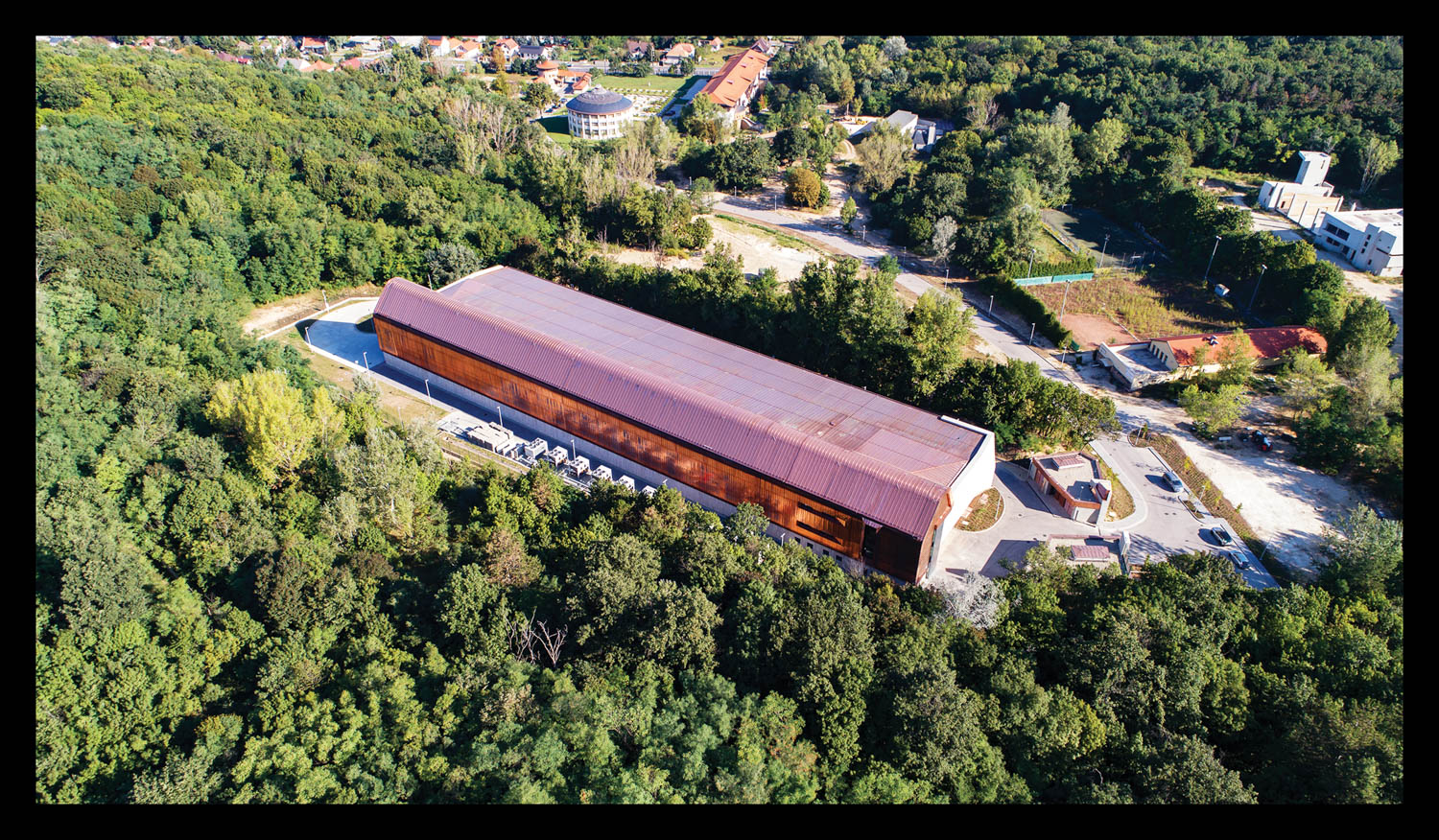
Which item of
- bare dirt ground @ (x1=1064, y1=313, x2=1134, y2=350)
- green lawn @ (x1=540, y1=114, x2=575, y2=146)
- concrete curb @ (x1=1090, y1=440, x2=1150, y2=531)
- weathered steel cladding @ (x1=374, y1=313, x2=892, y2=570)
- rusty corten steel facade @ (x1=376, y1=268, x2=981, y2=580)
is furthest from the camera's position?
green lawn @ (x1=540, y1=114, x2=575, y2=146)

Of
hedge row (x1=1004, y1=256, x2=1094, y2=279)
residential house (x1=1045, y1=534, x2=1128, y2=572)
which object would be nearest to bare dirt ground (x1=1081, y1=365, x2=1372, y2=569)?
residential house (x1=1045, y1=534, x2=1128, y2=572)

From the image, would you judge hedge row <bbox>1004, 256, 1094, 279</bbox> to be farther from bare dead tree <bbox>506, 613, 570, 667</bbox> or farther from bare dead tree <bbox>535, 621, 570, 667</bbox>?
bare dead tree <bbox>506, 613, 570, 667</bbox>

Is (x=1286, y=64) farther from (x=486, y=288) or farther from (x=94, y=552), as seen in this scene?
(x=94, y=552)

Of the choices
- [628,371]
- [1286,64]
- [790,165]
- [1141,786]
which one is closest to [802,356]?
[628,371]

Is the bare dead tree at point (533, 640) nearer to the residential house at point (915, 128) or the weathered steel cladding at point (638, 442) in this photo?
the weathered steel cladding at point (638, 442)

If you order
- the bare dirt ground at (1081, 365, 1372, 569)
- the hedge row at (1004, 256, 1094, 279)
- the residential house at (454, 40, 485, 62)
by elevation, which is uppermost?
the residential house at (454, 40, 485, 62)

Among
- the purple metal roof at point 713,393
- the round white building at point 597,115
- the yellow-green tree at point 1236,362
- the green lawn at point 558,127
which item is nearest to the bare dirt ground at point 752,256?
the purple metal roof at point 713,393

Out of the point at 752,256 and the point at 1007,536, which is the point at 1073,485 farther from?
the point at 752,256
